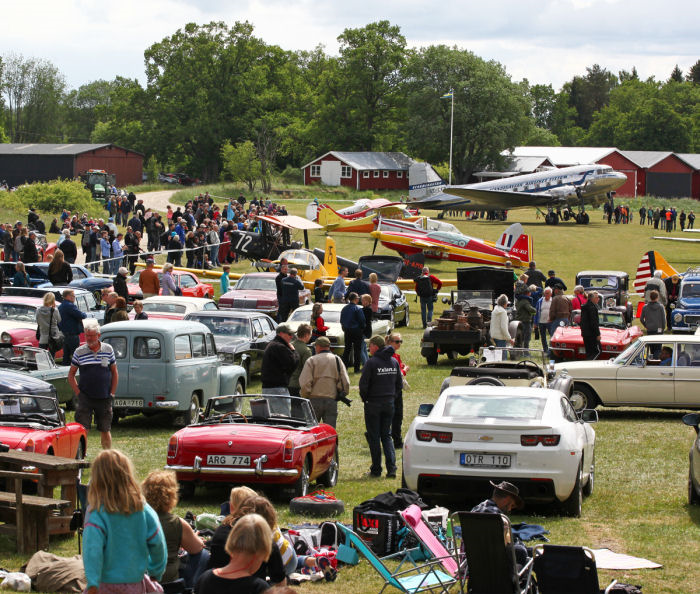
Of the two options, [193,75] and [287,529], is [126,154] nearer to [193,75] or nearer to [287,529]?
[193,75]

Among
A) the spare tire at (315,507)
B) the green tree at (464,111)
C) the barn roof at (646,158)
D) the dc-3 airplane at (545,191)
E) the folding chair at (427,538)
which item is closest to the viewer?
the folding chair at (427,538)

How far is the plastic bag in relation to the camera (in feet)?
24.4

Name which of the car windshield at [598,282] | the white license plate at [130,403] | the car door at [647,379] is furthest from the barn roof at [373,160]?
the white license plate at [130,403]

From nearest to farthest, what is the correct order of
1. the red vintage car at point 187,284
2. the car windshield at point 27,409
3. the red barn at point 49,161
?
1. the car windshield at point 27,409
2. the red vintage car at point 187,284
3. the red barn at point 49,161

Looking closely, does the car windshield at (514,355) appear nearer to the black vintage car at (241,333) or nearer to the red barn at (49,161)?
the black vintage car at (241,333)

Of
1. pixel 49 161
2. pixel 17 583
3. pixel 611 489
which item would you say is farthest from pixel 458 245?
pixel 49 161

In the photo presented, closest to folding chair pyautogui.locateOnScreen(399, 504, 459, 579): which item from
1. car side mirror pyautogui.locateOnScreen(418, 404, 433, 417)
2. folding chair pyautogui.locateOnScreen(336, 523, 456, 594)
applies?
folding chair pyautogui.locateOnScreen(336, 523, 456, 594)

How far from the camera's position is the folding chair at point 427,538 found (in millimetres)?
8062

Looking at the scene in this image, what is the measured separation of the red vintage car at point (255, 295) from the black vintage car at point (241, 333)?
5.07 meters

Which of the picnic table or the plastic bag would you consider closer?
the plastic bag

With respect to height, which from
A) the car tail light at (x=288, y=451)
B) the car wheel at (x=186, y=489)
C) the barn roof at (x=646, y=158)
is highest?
the barn roof at (x=646, y=158)

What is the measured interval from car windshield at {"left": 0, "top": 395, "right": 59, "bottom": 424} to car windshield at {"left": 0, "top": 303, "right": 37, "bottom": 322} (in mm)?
8367

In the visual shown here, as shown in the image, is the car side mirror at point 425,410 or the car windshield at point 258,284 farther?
the car windshield at point 258,284

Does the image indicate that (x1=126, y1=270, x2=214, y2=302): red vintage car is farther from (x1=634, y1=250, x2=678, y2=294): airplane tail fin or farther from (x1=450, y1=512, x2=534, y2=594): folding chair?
(x1=450, y1=512, x2=534, y2=594): folding chair
